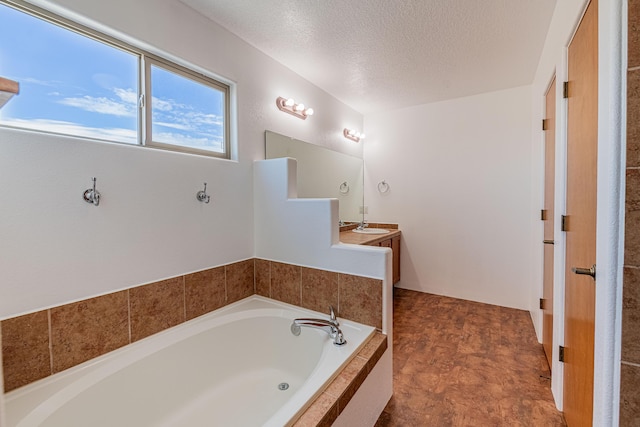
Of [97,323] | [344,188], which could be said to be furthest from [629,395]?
[344,188]

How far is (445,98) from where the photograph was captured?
10.9 ft

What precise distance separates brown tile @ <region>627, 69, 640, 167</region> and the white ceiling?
52.4 inches

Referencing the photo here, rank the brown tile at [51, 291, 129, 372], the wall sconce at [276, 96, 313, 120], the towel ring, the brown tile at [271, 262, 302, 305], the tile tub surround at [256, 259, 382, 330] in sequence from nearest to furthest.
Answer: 1. the brown tile at [51, 291, 129, 372]
2. the tile tub surround at [256, 259, 382, 330]
3. the brown tile at [271, 262, 302, 305]
4. the wall sconce at [276, 96, 313, 120]
5. the towel ring

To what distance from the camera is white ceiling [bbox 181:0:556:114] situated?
1.78 m

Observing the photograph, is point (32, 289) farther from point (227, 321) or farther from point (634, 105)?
point (634, 105)

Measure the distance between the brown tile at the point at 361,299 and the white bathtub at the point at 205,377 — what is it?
0.06 metres

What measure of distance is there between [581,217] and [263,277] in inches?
77.2

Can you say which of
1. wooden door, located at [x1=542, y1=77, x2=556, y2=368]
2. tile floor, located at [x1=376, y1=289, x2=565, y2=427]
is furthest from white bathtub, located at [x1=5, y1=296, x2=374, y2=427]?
wooden door, located at [x1=542, y1=77, x2=556, y2=368]

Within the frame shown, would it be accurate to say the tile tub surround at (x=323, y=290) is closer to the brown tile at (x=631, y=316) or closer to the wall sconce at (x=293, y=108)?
the brown tile at (x=631, y=316)

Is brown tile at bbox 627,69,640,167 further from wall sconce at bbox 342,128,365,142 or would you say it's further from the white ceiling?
wall sconce at bbox 342,128,365,142

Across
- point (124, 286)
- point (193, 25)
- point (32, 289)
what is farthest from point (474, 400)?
point (193, 25)

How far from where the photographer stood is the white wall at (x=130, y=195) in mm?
1209

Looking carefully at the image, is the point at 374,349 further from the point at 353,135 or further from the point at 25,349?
the point at 353,135

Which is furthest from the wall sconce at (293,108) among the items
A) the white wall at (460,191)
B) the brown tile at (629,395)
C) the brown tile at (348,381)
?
the brown tile at (629,395)
